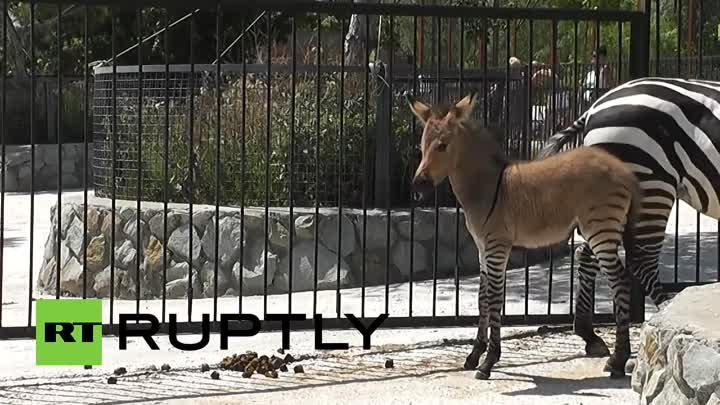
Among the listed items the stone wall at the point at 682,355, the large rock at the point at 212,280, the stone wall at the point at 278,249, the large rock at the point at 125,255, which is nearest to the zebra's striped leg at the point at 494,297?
the stone wall at the point at 682,355

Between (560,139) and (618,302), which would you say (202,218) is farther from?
(618,302)

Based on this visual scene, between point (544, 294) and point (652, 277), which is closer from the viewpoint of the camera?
point (652, 277)

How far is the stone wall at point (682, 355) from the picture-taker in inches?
175

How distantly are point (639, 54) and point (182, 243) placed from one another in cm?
482

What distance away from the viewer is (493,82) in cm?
1206

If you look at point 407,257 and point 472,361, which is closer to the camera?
point 472,361

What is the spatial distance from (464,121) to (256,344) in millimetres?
2230

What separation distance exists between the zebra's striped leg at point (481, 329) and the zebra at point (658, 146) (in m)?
→ 0.83

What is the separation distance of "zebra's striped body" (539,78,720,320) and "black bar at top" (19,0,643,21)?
81 cm

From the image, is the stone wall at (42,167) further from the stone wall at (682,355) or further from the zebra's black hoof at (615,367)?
the stone wall at (682,355)

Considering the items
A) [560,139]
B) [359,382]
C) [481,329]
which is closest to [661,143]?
[560,139]

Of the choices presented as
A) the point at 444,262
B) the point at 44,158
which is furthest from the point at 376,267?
the point at 44,158

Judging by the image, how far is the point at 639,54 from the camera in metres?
8.68

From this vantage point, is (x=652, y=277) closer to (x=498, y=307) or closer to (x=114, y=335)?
(x=498, y=307)
